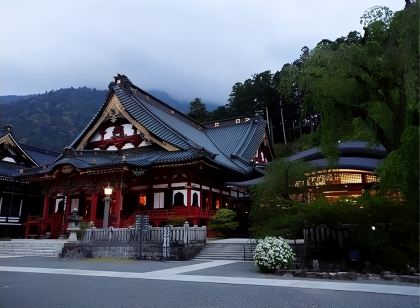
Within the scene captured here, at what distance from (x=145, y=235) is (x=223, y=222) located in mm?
7329

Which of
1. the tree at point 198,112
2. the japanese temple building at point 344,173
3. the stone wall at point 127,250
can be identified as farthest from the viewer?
the tree at point 198,112

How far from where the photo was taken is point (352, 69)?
41.9 feet

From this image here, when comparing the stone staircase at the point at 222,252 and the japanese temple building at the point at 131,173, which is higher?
the japanese temple building at the point at 131,173

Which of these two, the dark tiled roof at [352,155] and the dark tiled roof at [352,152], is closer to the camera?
the dark tiled roof at [352,155]

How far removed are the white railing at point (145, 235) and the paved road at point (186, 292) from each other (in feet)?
20.5

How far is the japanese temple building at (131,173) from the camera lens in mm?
25812

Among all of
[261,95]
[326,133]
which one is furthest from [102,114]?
[261,95]

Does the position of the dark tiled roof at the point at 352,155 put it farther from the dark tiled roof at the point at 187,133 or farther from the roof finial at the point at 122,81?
the roof finial at the point at 122,81

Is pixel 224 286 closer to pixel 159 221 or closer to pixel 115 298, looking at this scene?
pixel 115 298

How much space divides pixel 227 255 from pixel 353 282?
8556 millimetres

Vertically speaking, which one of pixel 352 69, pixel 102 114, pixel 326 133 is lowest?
pixel 326 133

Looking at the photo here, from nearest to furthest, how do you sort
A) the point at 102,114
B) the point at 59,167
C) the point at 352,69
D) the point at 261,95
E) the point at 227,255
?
the point at 352,69 < the point at 227,255 < the point at 59,167 < the point at 102,114 < the point at 261,95

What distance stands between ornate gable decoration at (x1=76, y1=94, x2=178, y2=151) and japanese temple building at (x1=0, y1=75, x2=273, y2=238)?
0.07m

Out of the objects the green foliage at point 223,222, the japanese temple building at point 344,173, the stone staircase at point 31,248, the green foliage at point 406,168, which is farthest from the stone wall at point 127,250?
the green foliage at point 406,168
